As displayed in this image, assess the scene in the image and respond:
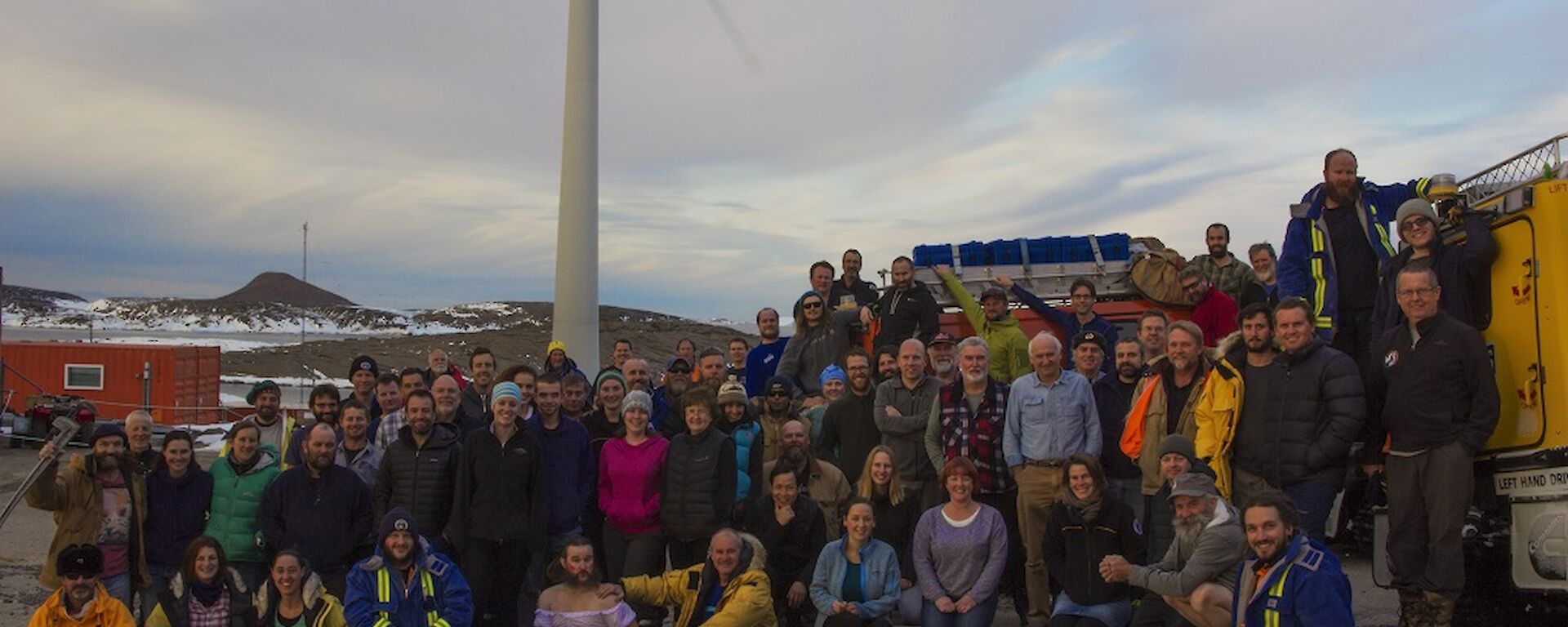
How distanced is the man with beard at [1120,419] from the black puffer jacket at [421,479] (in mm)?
3894

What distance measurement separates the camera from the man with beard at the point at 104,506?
25.0 ft

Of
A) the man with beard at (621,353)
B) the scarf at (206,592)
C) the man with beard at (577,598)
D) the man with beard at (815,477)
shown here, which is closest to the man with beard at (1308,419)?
the man with beard at (815,477)

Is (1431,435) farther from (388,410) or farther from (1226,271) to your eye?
(388,410)

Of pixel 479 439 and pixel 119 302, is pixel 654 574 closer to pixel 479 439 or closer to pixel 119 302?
pixel 479 439

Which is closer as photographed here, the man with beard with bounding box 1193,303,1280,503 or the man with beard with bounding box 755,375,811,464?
the man with beard with bounding box 1193,303,1280,503

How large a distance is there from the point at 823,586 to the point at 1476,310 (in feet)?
12.6

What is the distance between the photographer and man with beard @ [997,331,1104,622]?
7594 millimetres

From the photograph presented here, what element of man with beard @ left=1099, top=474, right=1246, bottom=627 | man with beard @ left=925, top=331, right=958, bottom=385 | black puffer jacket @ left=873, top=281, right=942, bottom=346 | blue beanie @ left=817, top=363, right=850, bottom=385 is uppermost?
black puffer jacket @ left=873, top=281, right=942, bottom=346

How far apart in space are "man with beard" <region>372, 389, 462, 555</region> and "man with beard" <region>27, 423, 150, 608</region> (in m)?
1.49

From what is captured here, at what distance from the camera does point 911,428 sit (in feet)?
27.0

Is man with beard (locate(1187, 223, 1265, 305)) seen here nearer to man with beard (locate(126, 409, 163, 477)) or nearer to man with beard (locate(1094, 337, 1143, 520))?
man with beard (locate(1094, 337, 1143, 520))

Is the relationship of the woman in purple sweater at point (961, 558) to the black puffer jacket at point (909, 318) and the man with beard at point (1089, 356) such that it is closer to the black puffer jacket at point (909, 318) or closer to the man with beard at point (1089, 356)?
the man with beard at point (1089, 356)

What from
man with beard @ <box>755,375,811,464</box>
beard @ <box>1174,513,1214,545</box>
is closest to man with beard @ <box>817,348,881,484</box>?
man with beard @ <box>755,375,811,464</box>

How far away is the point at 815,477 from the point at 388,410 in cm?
311
